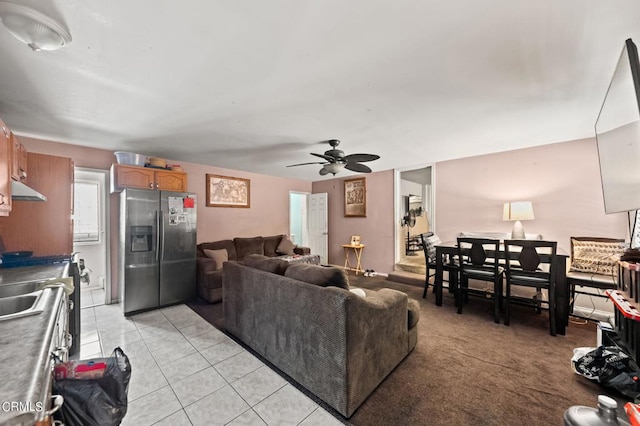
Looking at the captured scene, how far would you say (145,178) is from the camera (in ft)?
11.6

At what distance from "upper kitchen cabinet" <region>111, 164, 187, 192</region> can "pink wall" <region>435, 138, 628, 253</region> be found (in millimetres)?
4604

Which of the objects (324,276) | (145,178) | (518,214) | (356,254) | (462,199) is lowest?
(356,254)

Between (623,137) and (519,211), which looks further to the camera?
(519,211)

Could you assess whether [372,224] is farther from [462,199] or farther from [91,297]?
[91,297]

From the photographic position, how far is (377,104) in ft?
→ 7.71

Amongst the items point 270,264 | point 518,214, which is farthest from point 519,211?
point 270,264

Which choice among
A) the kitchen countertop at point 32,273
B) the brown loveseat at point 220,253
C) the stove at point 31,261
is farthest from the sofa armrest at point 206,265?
the kitchen countertop at point 32,273

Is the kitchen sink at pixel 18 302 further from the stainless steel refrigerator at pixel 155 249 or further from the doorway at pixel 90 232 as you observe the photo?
the doorway at pixel 90 232

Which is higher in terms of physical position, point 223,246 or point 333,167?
point 333,167

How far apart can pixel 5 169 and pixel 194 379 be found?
2.10 meters

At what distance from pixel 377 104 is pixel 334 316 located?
76.0 inches

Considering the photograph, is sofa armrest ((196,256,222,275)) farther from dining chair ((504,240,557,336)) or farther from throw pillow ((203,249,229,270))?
dining chair ((504,240,557,336))

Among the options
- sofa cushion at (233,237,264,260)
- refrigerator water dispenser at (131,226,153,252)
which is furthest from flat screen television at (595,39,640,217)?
sofa cushion at (233,237,264,260)

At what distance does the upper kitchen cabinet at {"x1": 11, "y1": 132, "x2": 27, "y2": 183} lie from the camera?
1969mm
